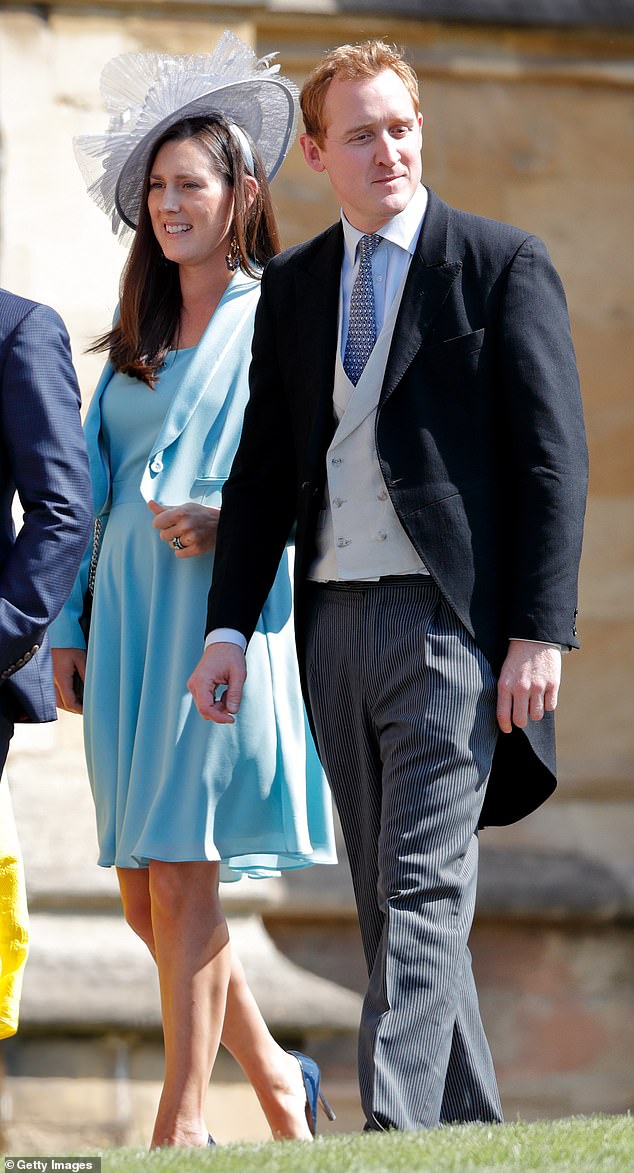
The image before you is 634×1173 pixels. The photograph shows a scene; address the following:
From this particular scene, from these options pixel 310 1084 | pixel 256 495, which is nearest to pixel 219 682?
pixel 256 495

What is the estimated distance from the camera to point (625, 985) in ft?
17.9

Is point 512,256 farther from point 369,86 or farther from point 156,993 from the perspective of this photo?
point 156,993

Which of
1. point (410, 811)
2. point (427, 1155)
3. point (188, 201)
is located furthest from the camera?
point (188, 201)

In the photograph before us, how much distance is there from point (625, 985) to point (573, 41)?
282cm

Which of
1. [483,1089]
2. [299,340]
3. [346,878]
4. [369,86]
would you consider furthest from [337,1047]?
[369,86]

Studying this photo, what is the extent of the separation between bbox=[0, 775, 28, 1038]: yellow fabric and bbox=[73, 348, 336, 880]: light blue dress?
1.57 feet

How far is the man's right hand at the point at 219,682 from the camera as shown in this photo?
3227 mm

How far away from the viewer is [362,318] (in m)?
3.15

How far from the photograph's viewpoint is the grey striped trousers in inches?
109

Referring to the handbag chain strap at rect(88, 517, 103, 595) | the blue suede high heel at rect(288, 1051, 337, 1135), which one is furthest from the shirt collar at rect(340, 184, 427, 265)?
the blue suede high heel at rect(288, 1051, 337, 1135)

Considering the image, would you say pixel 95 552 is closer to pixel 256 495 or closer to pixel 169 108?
pixel 256 495

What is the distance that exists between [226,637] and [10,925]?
62 cm

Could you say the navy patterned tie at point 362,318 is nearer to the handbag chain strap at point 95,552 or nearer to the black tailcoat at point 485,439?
the black tailcoat at point 485,439

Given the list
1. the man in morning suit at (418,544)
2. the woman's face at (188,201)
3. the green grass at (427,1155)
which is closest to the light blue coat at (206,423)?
the woman's face at (188,201)
